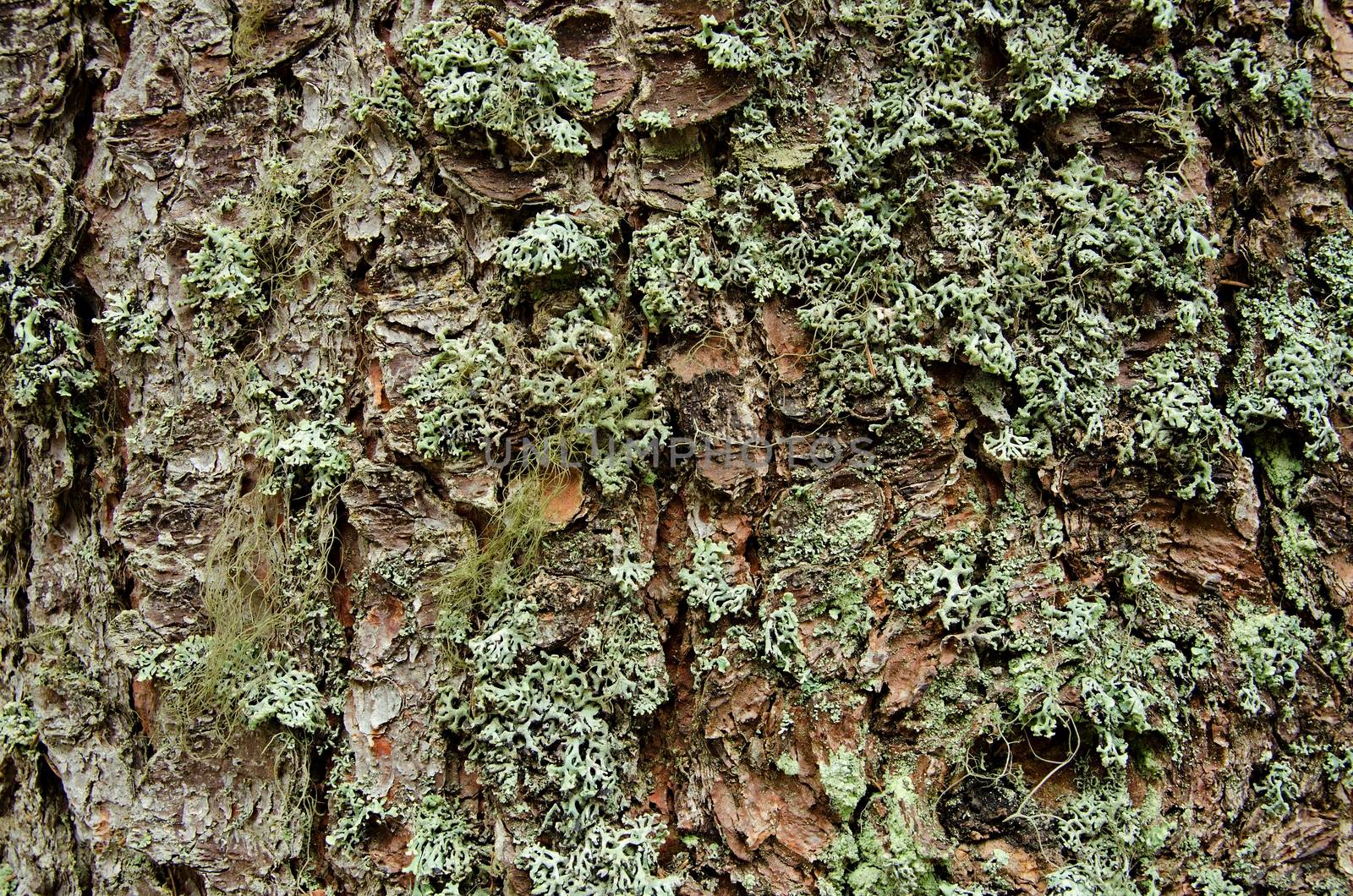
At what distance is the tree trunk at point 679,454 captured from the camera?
1773 mm

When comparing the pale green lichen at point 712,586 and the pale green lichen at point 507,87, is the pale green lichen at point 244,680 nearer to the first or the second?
the pale green lichen at point 712,586

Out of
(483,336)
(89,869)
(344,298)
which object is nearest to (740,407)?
(483,336)

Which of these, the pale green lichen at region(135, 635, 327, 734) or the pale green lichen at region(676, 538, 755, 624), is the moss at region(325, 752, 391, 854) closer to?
the pale green lichen at region(135, 635, 327, 734)

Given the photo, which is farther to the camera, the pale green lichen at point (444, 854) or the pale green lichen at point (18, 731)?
the pale green lichen at point (18, 731)

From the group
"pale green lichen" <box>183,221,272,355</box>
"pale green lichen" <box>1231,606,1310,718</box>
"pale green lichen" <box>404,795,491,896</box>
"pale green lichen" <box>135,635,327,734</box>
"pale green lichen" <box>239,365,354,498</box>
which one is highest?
"pale green lichen" <box>183,221,272,355</box>

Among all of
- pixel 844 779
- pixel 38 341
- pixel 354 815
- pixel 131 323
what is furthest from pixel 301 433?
pixel 844 779

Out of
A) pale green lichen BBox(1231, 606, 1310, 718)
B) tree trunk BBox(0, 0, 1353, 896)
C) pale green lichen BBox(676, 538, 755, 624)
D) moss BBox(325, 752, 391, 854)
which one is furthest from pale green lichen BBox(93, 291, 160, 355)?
pale green lichen BBox(1231, 606, 1310, 718)

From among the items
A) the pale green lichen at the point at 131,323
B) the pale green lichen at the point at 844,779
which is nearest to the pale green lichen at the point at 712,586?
the pale green lichen at the point at 844,779

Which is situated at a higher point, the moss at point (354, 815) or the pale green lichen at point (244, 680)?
the pale green lichen at point (244, 680)

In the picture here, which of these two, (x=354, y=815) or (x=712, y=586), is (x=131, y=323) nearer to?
(x=354, y=815)

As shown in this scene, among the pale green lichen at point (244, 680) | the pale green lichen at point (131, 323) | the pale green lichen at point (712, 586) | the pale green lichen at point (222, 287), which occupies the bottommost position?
the pale green lichen at point (244, 680)

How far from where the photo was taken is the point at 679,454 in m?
1.82

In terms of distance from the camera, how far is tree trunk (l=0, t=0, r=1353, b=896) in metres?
1.77

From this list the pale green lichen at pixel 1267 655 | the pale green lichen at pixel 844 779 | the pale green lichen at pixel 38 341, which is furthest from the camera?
the pale green lichen at pixel 38 341
